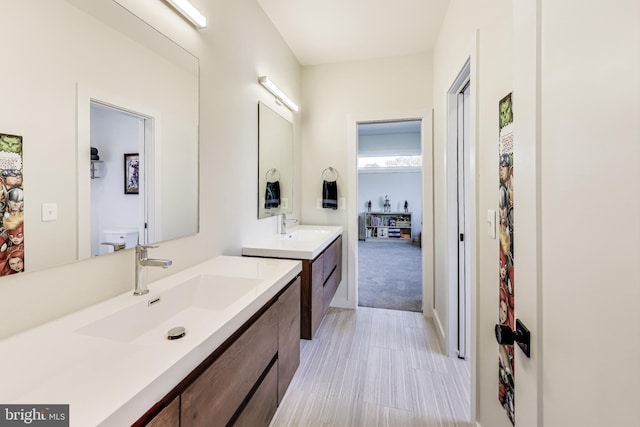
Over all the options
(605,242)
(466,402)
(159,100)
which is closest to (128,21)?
(159,100)

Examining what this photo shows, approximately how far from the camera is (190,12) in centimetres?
137

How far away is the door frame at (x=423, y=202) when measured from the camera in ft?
9.45

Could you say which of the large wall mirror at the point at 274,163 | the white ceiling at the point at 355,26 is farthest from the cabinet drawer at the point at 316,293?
the white ceiling at the point at 355,26

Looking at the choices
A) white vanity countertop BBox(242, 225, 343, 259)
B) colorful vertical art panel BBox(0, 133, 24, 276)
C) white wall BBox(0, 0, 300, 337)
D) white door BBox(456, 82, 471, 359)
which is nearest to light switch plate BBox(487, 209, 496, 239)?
white door BBox(456, 82, 471, 359)

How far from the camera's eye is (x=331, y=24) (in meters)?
2.43

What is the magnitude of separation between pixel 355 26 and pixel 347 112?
82 centimetres

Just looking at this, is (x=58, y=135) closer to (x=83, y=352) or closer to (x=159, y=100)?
(x=159, y=100)

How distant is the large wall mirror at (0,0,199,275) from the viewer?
0.81 meters

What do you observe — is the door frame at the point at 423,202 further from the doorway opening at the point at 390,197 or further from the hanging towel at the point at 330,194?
the doorway opening at the point at 390,197

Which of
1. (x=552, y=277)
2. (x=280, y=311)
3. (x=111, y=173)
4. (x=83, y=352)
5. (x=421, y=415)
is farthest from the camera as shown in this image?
(x=421, y=415)

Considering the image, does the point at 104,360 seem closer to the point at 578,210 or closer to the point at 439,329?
the point at 578,210

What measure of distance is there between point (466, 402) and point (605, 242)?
68.9 inches

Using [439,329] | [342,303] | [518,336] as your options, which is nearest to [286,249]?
[518,336]

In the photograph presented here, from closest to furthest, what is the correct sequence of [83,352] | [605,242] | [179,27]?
[605,242]
[83,352]
[179,27]
